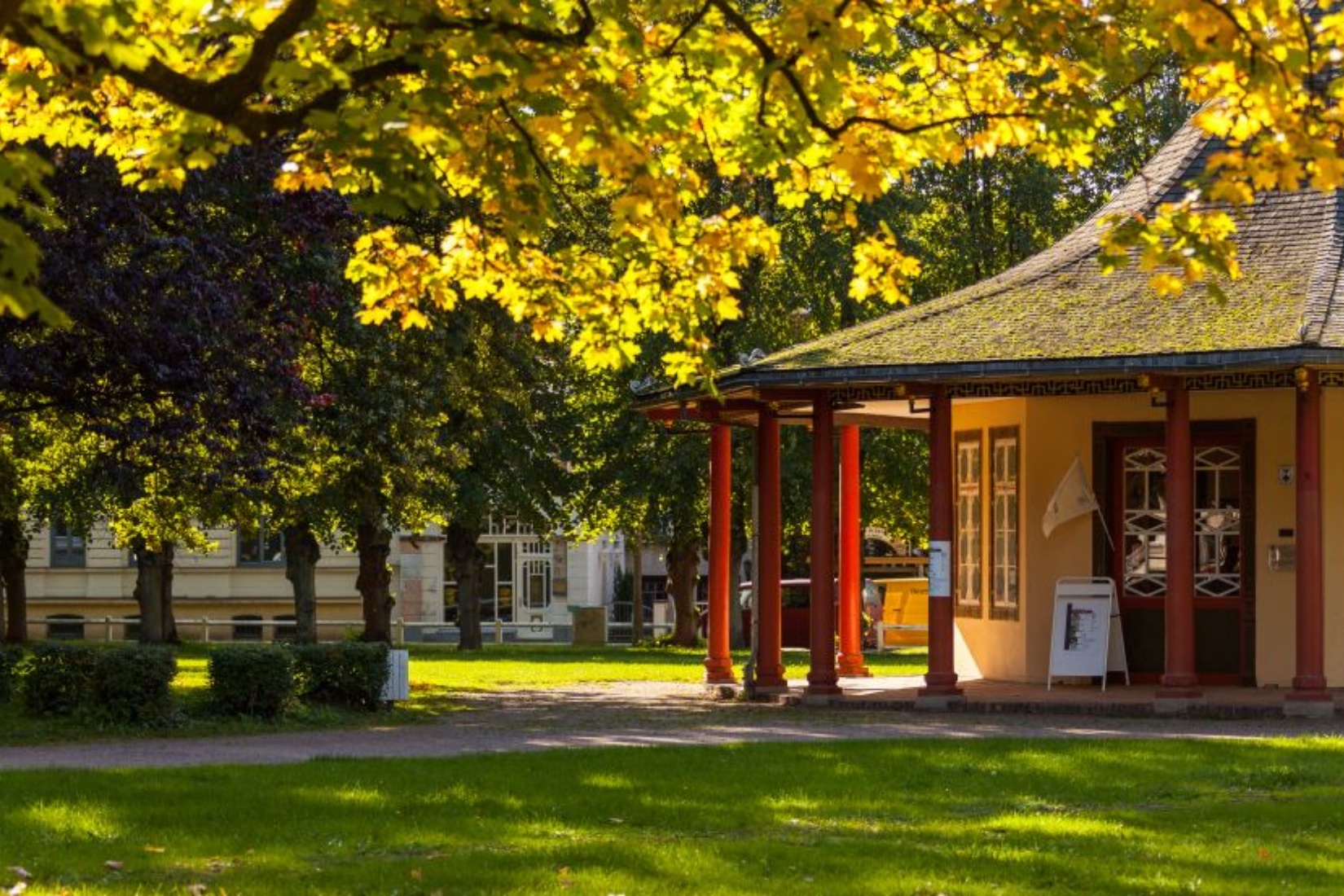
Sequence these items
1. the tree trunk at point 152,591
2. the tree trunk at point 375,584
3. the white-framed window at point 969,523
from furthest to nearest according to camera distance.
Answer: the tree trunk at point 152,591 → the tree trunk at point 375,584 → the white-framed window at point 969,523

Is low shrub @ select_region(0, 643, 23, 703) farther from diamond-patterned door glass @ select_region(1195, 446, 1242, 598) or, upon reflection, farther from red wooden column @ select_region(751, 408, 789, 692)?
diamond-patterned door glass @ select_region(1195, 446, 1242, 598)

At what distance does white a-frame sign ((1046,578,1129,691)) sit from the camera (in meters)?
22.2

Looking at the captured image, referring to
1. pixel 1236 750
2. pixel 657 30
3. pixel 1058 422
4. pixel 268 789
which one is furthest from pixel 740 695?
pixel 657 30

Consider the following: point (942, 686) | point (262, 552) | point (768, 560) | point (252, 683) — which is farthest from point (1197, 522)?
point (262, 552)

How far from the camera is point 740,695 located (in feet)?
76.8

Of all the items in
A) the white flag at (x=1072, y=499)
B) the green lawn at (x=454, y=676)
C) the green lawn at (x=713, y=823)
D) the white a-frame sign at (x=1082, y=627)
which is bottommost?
the green lawn at (x=454, y=676)

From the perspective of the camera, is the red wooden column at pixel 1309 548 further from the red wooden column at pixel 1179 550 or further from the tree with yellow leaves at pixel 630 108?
the tree with yellow leaves at pixel 630 108

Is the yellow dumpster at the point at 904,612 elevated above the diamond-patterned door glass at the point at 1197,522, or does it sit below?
below

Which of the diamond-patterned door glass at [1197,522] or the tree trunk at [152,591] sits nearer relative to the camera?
the diamond-patterned door glass at [1197,522]

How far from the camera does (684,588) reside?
47.6m

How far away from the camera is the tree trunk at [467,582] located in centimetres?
4481

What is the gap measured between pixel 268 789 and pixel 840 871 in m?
4.82

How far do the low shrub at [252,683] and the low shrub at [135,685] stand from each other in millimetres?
689

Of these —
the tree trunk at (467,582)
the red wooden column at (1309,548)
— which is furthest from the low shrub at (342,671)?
the tree trunk at (467,582)
